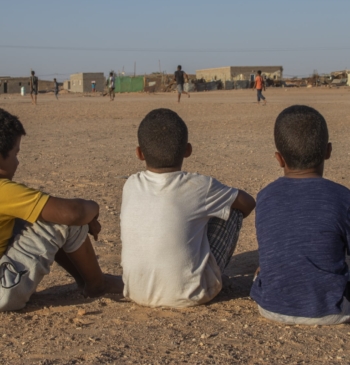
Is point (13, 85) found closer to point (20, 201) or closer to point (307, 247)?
point (20, 201)

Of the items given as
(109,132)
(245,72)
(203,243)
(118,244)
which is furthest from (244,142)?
(245,72)

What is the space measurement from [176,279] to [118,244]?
1701mm

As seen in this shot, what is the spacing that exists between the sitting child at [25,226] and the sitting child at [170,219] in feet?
0.95

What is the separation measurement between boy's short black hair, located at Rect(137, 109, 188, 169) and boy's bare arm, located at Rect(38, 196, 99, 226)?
439mm

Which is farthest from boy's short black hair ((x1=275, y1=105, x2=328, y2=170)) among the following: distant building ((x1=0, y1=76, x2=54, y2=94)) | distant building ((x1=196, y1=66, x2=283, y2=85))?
distant building ((x1=0, y1=76, x2=54, y2=94))

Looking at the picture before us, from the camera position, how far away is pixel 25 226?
3.47m

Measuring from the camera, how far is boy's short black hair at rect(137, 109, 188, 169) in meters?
3.44

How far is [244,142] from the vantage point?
36.4 feet

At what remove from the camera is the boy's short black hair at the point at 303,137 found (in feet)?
10.5

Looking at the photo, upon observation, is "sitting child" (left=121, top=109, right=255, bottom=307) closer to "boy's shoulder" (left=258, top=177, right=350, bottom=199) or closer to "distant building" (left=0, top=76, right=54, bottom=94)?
"boy's shoulder" (left=258, top=177, right=350, bottom=199)

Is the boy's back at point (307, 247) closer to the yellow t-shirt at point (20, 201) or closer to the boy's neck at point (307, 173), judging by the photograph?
the boy's neck at point (307, 173)

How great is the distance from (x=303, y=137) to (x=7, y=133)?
1.53 meters

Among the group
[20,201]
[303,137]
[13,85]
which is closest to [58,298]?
[20,201]

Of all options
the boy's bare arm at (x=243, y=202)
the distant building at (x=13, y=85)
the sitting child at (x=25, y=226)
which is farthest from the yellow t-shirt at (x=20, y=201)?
the distant building at (x=13, y=85)
